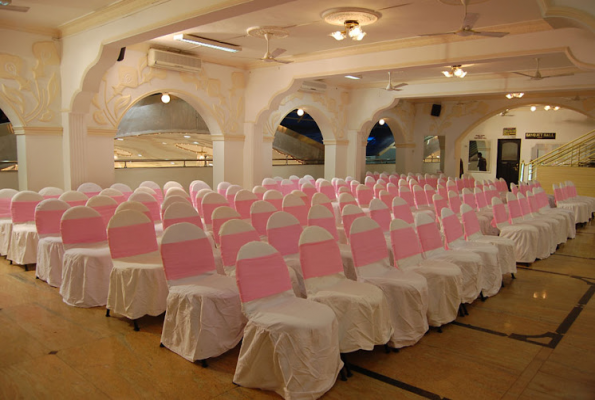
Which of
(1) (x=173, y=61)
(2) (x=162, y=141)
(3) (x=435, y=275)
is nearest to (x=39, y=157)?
(1) (x=173, y=61)

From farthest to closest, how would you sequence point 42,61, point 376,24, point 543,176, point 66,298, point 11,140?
point 543,176 → point 11,140 → point 42,61 → point 376,24 → point 66,298

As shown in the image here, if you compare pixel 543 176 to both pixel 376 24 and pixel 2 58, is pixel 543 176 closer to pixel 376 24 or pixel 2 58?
pixel 376 24

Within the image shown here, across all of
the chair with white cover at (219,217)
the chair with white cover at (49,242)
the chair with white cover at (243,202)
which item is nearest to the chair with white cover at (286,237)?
the chair with white cover at (219,217)

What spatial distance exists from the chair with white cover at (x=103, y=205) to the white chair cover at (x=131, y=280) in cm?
137

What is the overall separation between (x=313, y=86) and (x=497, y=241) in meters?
Result: 7.65

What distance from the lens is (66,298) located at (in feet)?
13.6

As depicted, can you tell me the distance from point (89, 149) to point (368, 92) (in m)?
7.78

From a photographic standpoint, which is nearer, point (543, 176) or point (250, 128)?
point (250, 128)

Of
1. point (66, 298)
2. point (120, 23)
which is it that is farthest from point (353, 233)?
point (120, 23)

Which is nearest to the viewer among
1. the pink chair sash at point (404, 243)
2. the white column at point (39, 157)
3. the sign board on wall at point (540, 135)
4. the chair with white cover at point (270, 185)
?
the pink chair sash at point (404, 243)

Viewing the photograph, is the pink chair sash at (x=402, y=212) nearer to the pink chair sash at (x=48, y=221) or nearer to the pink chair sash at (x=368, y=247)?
the pink chair sash at (x=368, y=247)

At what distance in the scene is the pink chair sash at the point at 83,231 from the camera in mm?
4199

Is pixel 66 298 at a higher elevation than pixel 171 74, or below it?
below

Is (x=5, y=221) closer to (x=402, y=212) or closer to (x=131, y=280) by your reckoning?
(x=131, y=280)
